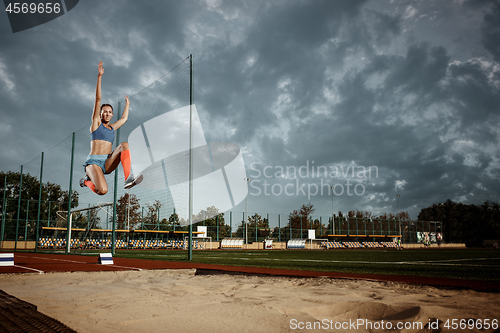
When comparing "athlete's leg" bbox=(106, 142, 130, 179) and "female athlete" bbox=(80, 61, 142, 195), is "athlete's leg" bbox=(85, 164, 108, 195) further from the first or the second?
"athlete's leg" bbox=(106, 142, 130, 179)

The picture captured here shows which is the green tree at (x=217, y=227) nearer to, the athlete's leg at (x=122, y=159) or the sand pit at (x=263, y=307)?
the athlete's leg at (x=122, y=159)

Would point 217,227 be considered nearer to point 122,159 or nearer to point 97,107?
point 122,159

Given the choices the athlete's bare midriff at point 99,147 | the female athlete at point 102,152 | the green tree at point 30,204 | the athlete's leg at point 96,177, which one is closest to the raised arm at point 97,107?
the female athlete at point 102,152

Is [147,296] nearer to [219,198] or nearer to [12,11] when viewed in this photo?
[12,11]

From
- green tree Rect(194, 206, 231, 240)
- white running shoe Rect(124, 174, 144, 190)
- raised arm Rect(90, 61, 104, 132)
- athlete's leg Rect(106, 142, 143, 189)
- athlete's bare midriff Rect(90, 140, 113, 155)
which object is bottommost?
green tree Rect(194, 206, 231, 240)

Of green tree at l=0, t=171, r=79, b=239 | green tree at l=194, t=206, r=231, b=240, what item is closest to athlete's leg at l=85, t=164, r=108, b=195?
green tree at l=0, t=171, r=79, b=239

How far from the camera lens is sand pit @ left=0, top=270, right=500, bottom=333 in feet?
10.6

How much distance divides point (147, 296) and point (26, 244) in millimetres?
35950

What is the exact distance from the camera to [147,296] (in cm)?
498

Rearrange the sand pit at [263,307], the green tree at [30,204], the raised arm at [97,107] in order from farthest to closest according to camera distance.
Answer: the green tree at [30,204]
the raised arm at [97,107]
the sand pit at [263,307]

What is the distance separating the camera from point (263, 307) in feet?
13.2

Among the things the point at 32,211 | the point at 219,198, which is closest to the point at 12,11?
the point at 32,211

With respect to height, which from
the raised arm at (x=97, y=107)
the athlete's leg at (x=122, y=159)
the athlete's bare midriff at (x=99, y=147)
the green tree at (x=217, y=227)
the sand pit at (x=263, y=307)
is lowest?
→ the green tree at (x=217, y=227)

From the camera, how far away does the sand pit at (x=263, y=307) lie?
3.23 metres
